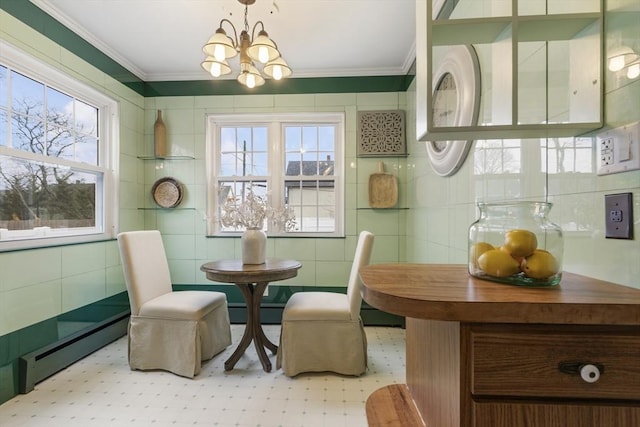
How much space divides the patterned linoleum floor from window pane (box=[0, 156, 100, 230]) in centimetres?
109

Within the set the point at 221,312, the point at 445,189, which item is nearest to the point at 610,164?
the point at 445,189

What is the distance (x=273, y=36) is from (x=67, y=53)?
1.58 m

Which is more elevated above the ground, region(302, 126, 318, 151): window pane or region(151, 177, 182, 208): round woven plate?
region(302, 126, 318, 151): window pane

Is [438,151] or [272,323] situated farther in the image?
[272,323]

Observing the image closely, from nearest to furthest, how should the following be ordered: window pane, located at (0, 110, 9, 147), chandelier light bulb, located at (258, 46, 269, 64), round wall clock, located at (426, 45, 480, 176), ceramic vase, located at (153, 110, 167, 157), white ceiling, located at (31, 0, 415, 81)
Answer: round wall clock, located at (426, 45, 480, 176)
chandelier light bulb, located at (258, 46, 269, 64)
window pane, located at (0, 110, 9, 147)
white ceiling, located at (31, 0, 415, 81)
ceramic vase, located at (153, 110, 167, 157)

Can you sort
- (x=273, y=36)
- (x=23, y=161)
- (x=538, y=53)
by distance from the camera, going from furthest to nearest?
(x=273, y=36) < (x=23, y=161) < (x=538, y=53)

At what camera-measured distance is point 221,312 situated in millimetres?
2492

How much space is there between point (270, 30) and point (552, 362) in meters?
2.71

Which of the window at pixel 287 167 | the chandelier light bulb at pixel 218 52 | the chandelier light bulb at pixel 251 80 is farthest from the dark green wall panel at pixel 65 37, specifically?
the chandelier light bulb at pixel 251 80

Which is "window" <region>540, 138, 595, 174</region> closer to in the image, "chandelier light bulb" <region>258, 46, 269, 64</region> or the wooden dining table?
"chandelier light bulb" <region>258, 46, 269, 64</region>

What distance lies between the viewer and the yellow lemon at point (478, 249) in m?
0.83

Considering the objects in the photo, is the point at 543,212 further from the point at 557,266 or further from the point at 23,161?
the point at 23,161

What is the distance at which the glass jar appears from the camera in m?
0.72

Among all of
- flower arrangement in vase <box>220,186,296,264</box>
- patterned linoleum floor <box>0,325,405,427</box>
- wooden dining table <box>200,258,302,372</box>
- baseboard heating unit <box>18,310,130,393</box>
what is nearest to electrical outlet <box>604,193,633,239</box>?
patterned linoleum floor <box>0,325,405,427</box>
